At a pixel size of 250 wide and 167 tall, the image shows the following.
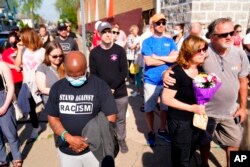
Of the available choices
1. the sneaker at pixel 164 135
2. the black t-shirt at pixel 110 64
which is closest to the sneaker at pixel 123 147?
the sneaker at pixel 164 135

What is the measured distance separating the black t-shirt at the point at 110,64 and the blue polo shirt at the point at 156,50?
1.46 ft

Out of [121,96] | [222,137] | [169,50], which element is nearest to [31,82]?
[121,96]

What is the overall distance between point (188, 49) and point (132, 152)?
2.24m

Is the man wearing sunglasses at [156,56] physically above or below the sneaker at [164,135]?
above

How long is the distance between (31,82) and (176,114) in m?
2.76

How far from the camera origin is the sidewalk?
3.80 meters

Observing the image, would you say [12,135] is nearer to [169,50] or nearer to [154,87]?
[154,87]

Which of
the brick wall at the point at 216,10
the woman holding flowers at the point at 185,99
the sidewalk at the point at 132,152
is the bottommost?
the sidewalk at the point at 132,152

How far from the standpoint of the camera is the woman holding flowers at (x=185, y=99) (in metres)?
2.52

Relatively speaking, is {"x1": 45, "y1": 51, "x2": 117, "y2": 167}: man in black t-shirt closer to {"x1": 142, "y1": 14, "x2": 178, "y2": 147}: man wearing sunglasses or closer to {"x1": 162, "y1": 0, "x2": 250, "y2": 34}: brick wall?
{"x1": 142, "y1": 14, "x2": 178, "y2": 147}: man wearing sunglasses

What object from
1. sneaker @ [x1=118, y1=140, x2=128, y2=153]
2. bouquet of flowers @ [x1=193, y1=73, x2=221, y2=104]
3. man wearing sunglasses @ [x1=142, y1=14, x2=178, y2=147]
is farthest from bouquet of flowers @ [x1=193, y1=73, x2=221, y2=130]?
sneaker @ [x1=118, y1=140, x2=128, y2=153]

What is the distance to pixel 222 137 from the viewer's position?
3096 mm

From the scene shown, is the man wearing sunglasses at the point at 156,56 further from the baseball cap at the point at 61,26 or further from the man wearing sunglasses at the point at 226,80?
the baseball cap at the point at 61,26

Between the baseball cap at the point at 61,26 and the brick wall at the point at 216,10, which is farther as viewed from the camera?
the brick wall at the point at 216,10
